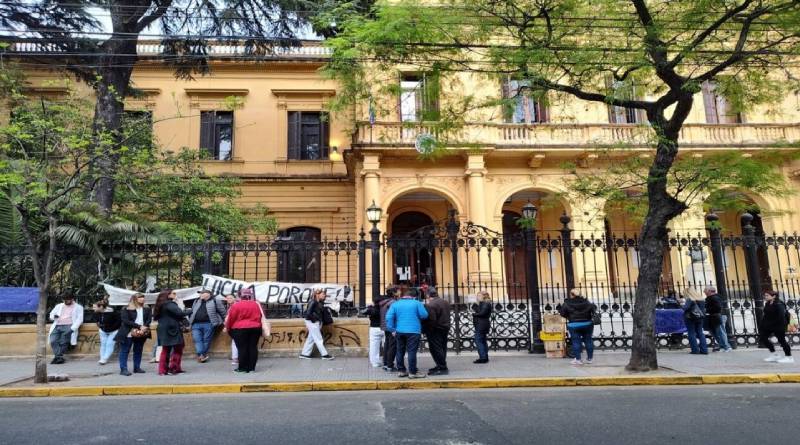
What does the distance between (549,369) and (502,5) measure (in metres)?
7.19

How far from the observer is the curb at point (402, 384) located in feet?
26.5

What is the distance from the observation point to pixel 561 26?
32.7ft

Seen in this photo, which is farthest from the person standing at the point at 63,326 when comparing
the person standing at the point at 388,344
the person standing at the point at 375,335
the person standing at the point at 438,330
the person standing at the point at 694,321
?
the person standing at the point at 694,321

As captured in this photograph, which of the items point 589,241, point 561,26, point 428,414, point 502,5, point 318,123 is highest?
point 318,123

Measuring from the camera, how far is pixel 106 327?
1028 cm

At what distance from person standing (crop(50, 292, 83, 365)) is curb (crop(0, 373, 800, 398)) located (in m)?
2.88

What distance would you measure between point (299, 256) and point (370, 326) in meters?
9.80

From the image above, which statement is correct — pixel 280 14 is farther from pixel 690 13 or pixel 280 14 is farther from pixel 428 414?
pixel 428 414

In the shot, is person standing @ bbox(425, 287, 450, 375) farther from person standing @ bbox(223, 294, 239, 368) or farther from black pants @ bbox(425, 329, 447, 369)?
person standing @ bbox(223, 294, 239, 368)

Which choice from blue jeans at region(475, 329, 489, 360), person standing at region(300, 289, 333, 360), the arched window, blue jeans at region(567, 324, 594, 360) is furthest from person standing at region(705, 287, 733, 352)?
the arched window

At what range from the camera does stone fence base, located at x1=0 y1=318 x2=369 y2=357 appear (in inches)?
436

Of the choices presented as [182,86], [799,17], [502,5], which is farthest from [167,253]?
[182,86]

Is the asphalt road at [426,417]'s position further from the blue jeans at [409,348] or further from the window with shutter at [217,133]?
the window with shutter at [217,133]

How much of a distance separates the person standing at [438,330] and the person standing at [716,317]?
6.28 meters
